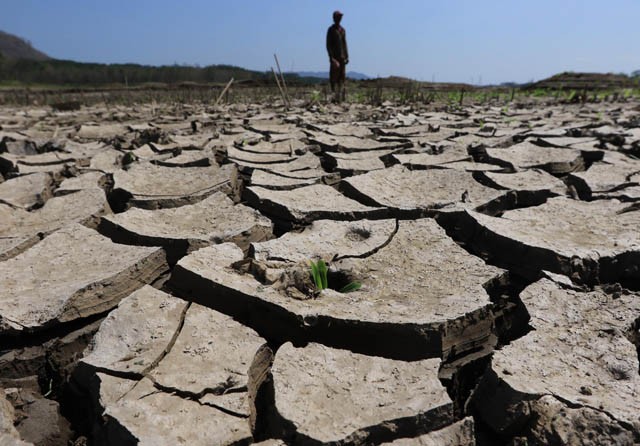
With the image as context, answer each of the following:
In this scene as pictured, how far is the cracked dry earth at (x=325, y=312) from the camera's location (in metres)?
0.94

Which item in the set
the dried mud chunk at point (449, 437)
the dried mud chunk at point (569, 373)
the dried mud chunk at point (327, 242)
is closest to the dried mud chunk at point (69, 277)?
the dried mud chunk at point (327, 242)

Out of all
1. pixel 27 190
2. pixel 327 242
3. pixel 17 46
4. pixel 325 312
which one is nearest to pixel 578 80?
pixel 327 242

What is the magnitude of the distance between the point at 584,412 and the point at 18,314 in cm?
134

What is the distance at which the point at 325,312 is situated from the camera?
121cm

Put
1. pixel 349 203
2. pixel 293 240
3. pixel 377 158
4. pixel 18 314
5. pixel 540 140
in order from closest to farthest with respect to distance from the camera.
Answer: pixel 18 314, pixel 293 240, pixel 349 203, pixel 377 158, pixel 540 140

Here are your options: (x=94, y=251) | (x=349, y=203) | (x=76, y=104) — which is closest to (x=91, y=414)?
(x=94, y=251)

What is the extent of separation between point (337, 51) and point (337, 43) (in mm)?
123

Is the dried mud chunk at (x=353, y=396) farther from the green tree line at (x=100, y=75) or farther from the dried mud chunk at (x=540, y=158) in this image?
the green tree line at (x=100, y=75)

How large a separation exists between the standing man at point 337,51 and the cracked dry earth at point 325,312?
596cm

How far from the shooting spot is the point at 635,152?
3.06 m

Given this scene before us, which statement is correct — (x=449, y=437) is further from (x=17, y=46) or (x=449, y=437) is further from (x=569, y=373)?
(x=17, y=46)

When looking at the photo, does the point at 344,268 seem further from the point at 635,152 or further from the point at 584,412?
the point at 635,152

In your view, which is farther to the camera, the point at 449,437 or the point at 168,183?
the point at 168,183

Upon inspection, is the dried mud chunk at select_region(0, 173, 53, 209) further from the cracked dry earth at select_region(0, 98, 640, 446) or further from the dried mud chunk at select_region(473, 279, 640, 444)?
the dried mud chunk at select_region(473, 279, 640, 444)
